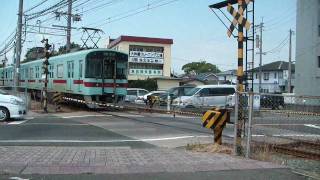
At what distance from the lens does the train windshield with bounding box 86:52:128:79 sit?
26.8 metres

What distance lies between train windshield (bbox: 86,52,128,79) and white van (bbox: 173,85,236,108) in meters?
4.66

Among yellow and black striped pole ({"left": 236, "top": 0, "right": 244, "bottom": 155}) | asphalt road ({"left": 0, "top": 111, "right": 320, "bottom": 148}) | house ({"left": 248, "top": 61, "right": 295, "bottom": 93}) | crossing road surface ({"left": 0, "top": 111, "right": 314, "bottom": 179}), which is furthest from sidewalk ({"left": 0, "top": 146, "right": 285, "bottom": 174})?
house ({"left": 248, "top": 61, "right": 295, "bottom": 93})

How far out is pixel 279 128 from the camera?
→ 10.5 meters

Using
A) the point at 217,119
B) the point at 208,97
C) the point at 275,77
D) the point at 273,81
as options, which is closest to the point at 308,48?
the point at 208,97

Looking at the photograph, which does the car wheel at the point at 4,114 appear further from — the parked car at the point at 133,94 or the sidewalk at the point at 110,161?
the parked car at the point at 133,94

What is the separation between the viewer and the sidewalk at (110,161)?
9.02 metres

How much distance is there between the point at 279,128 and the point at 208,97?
70.8 ft

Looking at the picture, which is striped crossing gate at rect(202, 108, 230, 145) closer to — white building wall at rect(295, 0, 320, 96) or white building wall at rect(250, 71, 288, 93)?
white building wall at rect(295, 0, 320, 96)

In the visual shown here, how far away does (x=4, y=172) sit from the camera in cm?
861

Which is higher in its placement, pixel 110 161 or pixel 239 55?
pixel 239 55

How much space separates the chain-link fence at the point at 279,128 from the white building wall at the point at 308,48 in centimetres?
3443

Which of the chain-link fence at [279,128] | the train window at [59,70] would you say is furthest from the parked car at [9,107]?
the chain-link fence at [279,128]

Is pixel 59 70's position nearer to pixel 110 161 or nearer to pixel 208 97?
pixel 208 97

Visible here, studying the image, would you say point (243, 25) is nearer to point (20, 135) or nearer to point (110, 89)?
point (20, 135)
